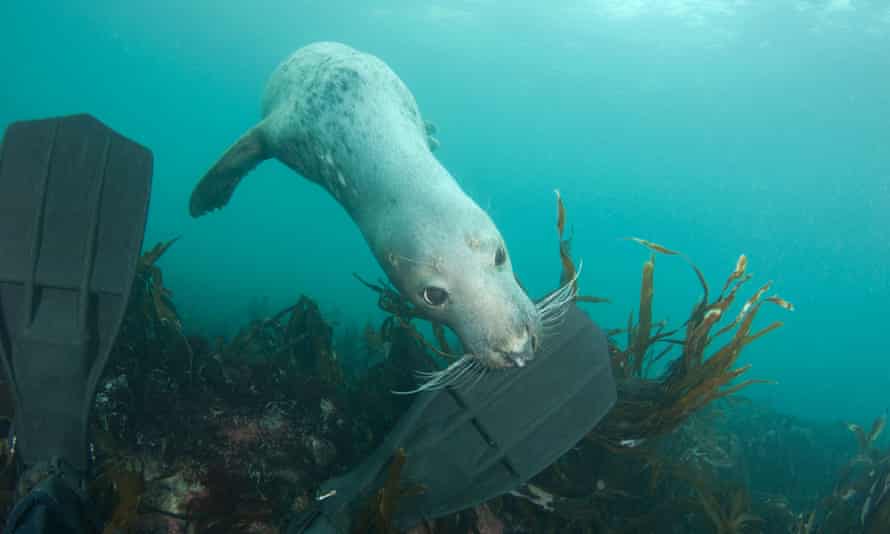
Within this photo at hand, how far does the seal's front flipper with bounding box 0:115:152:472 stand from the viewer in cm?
247

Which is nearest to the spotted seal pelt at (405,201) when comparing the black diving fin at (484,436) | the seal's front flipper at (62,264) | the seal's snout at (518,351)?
the seal's snout at (518,351)

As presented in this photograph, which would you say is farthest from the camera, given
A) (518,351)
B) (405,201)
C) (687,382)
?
(687,382)

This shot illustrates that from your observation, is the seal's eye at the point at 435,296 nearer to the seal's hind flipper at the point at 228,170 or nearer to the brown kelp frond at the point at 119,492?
the brown kelp frond at the point at 119,492

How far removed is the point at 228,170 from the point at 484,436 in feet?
15.4

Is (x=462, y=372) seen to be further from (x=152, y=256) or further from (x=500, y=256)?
(x=152, y=256)

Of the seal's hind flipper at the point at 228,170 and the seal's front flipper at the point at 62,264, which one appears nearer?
the seal's front flipper at the point at 62,264

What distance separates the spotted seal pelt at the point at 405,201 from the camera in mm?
2449

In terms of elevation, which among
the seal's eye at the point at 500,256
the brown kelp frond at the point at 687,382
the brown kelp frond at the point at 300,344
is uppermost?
the brown kelp frond at the point at 300,344

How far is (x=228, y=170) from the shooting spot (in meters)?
5.69

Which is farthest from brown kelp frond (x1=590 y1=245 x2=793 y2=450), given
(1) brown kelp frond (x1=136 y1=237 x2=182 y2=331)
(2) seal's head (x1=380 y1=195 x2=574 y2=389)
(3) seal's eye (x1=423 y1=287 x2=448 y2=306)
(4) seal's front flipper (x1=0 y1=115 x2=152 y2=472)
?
(1) brown kelp frond (x1=136 y1=237 x2=182 y2=331)

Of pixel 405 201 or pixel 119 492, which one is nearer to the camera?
pixel 119 492

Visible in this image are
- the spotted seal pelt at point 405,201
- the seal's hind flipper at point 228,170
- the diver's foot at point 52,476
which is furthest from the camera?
the seal's hind flipper at point 228,170

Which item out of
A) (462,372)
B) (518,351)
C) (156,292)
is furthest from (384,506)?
(156,292)

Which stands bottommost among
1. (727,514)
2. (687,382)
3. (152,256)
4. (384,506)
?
(727,514)
